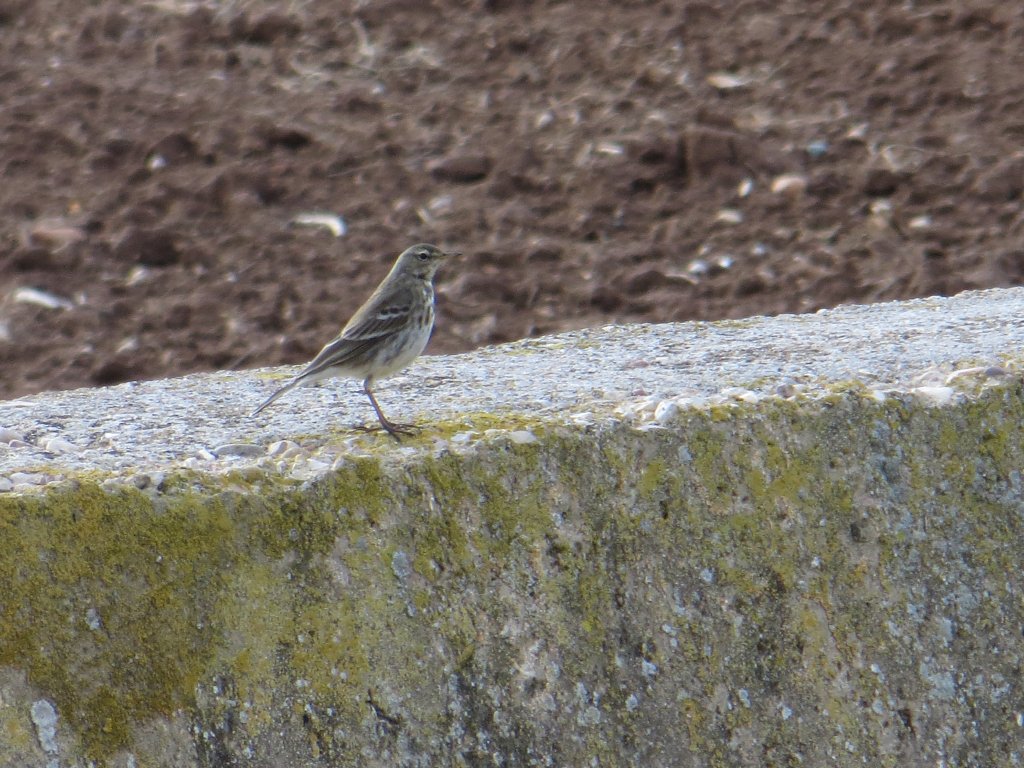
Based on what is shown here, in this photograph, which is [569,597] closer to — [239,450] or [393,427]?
[393,427]

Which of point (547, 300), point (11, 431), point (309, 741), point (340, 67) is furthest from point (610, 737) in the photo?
point (340, 67)

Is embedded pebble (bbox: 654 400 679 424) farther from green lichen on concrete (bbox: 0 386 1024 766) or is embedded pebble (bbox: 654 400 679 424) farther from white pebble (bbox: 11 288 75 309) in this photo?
white pebble (bbox: 11 288 75 309)

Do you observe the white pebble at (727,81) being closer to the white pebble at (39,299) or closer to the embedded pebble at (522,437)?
the white pebble at (39,299)

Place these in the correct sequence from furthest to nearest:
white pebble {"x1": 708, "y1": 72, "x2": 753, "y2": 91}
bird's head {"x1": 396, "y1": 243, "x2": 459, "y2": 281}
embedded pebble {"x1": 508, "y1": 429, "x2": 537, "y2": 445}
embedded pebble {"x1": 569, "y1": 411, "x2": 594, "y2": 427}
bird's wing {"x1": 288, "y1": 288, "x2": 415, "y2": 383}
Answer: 1. white pebble {"x1": 708, "y1": 72, "x2": 753, "y2": 91}
2. bird's head {"x1": 396, "y1": 243, "x2": 459, "y2": 281}
3. bird's wing {"x1": 288, "y1": 288, "x2": 415, "y2": 383}
4. embedded pebble {"x1": 569, "y1": 411, "x2": 594, "y2": 427}
5. embedded pebble {"x1": 508, "y1": 429, "x2": 537, "y2": 445}

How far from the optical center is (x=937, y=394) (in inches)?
178

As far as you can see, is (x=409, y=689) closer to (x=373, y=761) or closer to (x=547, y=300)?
(x=373, y=761)

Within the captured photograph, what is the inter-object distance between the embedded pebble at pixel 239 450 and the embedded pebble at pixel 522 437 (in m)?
0.68

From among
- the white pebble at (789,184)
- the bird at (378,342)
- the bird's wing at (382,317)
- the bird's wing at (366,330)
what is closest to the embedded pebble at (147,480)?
the bird at (378,342)

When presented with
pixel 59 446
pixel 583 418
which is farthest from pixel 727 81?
pixel 59 446

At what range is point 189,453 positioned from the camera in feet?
13.8

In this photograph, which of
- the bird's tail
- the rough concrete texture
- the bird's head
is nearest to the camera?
the rough concrete texture

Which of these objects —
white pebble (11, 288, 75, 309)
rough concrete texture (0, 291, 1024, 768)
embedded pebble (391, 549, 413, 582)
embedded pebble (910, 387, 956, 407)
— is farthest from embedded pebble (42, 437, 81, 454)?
white pebble (11, 288, 75, 309)

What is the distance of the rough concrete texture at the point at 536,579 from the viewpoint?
3693 millimetres

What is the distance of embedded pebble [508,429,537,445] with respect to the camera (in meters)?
4.11
